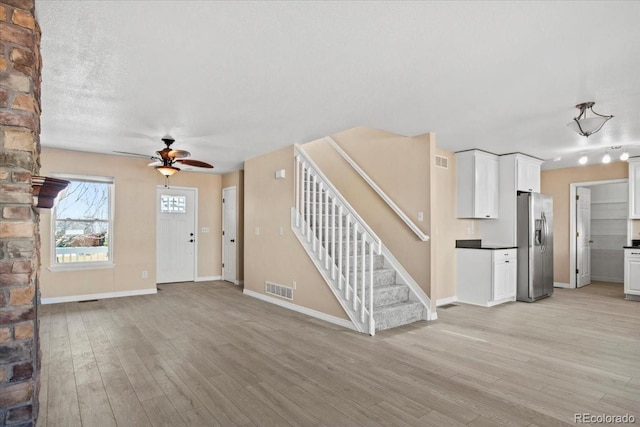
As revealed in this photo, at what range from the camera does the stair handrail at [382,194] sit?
4.79m

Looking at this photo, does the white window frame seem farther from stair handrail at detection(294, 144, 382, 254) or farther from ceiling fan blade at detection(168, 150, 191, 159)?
stair handrail at detection(294, 144, 382, 254)

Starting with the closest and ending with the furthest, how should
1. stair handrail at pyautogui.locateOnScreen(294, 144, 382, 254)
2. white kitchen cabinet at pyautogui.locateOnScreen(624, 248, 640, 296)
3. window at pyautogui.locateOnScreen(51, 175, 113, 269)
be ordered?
1. stair handrail at pyautogui.locateOnScreen(294, 144, 382, 254)
2. window at pyautogui.locateOnScreen(51, 175, 113, 269)
3. white kitchen cabinet at pyautogui.locateOnScreen(624, 248, 640, 296)

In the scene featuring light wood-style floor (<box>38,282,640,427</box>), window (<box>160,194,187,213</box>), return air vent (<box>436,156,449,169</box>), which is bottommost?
light wood-style floor (<box>38,282,640,427</box>)

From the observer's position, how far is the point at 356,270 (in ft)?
14.0

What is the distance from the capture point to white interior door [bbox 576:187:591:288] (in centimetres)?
713

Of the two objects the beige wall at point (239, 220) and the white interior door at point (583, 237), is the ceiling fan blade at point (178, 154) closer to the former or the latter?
the beige wall at point (239, 220)

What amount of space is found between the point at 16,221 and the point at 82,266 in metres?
5.17

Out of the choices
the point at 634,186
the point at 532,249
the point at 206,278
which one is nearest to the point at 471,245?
the point at 532,249

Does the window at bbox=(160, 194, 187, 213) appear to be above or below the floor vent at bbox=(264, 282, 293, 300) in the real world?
above

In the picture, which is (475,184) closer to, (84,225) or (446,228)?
(446,228)

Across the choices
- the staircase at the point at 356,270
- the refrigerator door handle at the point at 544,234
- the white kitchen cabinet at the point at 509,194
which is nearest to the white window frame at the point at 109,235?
the staircase at the point at 356,270

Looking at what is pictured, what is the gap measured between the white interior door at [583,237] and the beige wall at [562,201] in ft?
0.64

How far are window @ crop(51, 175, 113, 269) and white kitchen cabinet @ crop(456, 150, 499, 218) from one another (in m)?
5.99

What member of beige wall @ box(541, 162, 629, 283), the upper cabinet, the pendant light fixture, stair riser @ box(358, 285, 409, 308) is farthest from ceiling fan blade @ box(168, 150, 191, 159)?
beige wall @ box(541, 162, 629, 283)
